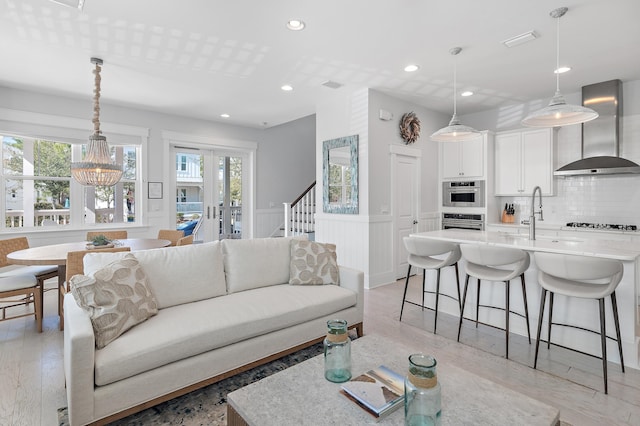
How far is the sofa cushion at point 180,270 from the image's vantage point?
2383mm

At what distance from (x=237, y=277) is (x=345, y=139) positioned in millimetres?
2902

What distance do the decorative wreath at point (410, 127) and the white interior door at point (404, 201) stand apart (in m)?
0.29

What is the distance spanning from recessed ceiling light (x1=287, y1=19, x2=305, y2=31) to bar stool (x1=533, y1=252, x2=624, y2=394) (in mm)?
2700

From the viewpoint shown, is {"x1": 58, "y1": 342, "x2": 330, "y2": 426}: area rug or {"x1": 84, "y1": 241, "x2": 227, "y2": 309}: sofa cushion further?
{"x1": 84, "y1": 241, "x2": 227, "y2": 309}: sofa cushion

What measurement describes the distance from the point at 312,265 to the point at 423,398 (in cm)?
187

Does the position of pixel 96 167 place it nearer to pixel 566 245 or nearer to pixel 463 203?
pixel 566 245

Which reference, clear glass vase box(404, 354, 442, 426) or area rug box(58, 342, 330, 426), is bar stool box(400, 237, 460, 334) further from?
clear glass vase box(404, 354, 442, 426)

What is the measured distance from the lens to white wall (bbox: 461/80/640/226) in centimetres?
434

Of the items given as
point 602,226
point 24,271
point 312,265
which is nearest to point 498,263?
point 312,265

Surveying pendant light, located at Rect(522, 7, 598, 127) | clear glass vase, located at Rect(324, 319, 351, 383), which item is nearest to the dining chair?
clear glass vase, located at Rect(324, 319, 351, 383)

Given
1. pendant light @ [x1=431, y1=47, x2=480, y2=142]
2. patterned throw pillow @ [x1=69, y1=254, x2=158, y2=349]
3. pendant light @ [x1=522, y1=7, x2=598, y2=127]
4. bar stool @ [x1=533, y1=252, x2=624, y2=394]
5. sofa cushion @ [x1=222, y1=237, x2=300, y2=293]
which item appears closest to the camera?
patterned throw pillow @ [x1=69, y1=254, x2=158, y2=349]

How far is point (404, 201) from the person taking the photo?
5.26m

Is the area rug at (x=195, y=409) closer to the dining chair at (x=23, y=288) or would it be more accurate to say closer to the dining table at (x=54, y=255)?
the dining table at (x=54, y=255)

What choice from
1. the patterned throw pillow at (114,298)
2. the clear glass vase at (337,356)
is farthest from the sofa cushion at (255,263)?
the clear glass vase at (337,356)
